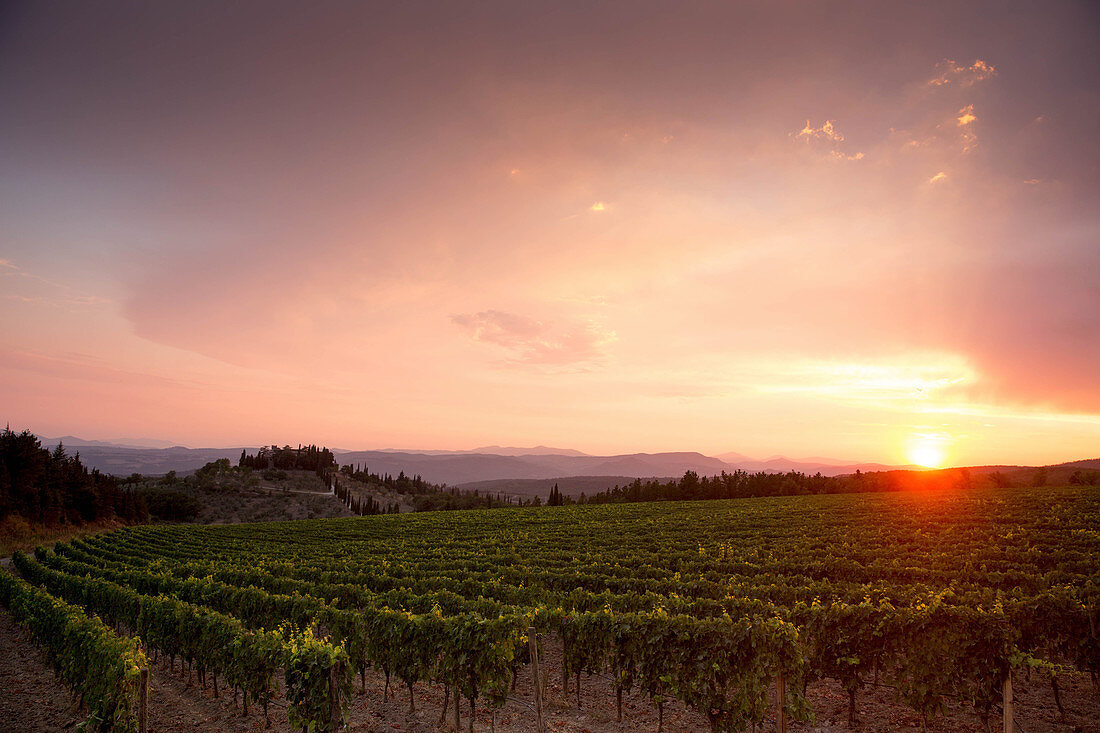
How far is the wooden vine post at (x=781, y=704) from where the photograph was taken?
9.67 metres

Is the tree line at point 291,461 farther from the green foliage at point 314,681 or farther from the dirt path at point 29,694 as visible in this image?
the green foliage at point 314,681

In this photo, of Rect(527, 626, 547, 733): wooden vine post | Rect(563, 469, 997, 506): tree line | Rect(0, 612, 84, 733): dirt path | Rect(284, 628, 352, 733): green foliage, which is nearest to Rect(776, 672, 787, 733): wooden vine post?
Rect(527, 626, 547, 733): wooden vine post

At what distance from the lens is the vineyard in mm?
10094

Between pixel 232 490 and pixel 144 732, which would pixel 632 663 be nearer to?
pixel 144 732

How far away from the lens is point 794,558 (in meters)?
24.8

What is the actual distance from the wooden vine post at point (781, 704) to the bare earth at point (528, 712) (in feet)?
4.68

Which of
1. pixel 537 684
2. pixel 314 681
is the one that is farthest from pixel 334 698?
pixel 537 684

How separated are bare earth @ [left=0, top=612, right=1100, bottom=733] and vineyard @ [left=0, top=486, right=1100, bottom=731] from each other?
0.35 metres

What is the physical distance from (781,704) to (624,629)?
3481 mm

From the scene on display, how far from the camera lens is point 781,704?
9.83 metres

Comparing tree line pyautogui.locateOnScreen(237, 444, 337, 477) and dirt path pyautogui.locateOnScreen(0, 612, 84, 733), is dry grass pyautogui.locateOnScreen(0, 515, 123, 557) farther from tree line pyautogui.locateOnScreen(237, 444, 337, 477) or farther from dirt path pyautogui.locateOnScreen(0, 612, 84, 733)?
tree line pyautogui.locateOnScreen(237, 444, 337, 477)

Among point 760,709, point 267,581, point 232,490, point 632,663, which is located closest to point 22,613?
point 267,581

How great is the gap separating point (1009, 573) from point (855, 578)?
5197 mm

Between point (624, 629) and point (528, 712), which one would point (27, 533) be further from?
point (624, 629)
